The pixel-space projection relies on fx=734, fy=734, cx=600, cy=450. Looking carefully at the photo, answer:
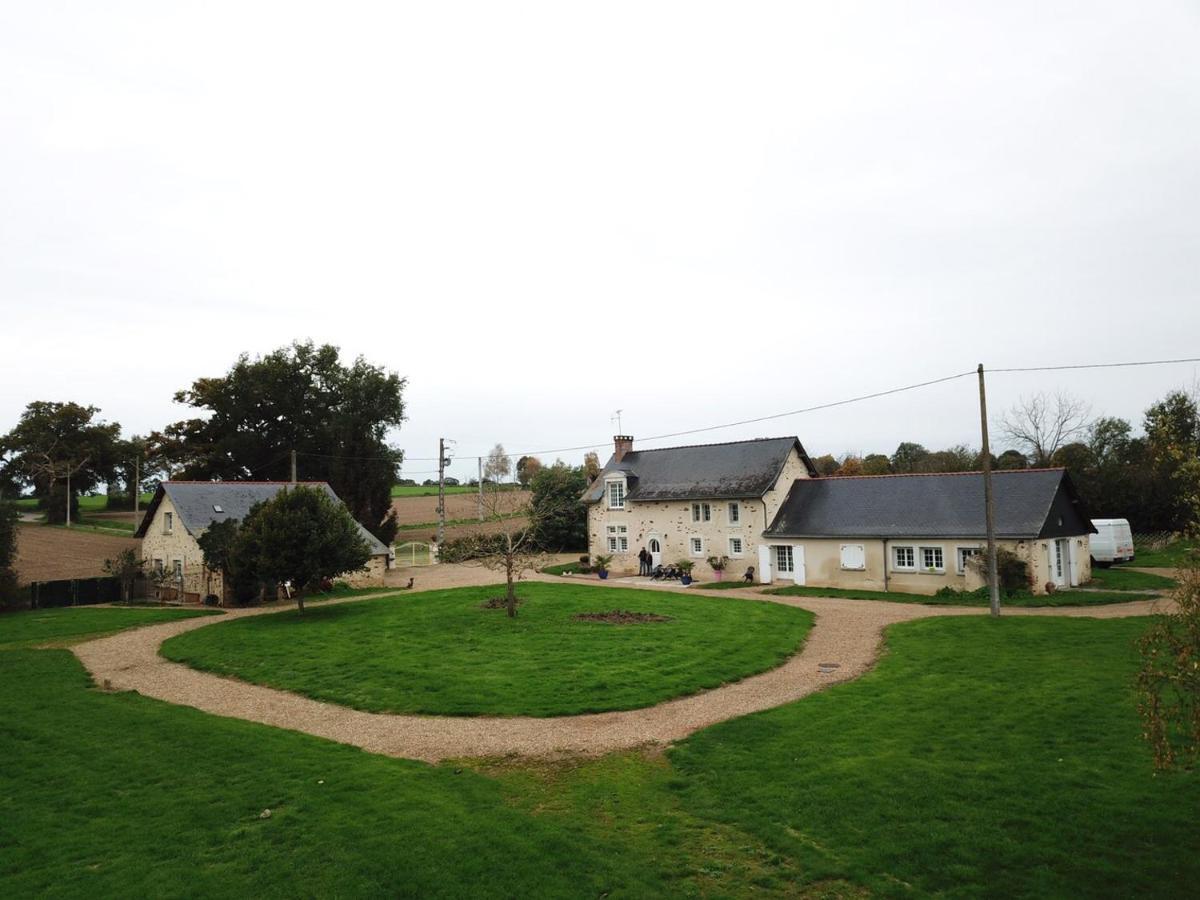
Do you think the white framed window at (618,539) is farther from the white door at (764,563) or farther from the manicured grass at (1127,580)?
the manicured grass at (1127,580)

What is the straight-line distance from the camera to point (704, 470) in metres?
44.3

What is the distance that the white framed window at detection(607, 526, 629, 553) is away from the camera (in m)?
46.6

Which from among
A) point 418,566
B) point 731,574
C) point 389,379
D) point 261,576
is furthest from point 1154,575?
point 389,379

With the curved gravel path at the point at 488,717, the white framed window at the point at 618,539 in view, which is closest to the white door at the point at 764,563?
the white framed window at the point at 618,539

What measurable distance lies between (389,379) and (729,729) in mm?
48463

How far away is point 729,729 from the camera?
13820 mm

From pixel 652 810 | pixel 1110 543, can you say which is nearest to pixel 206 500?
pixel 652 810

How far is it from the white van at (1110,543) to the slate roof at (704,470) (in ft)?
50.4

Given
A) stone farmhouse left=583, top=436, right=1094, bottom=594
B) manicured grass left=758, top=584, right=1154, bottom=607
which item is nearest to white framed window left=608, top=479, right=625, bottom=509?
stone farmhouse left=583, top=436, right=1094, bottom=594

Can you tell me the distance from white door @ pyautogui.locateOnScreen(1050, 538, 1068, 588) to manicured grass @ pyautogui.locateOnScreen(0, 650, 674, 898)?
28515 mm

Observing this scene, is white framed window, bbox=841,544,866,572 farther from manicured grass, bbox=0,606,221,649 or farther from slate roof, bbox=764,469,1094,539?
manicured grass, bbox=0,606,221,649

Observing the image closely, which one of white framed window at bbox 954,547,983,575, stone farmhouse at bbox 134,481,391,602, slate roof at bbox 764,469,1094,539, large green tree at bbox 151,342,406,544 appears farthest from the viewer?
large green tree at bbox 151,342,406,544

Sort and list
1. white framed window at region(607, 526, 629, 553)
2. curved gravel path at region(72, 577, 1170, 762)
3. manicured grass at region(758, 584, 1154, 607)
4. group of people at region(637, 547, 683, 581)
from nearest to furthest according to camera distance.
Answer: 1. curved gravel path at region(72, 577, 1170, 762)
2. manicured grass at region(758, 584, 1154, 607)
3. group of people at region(637, 547, 683, 581)
4. white framed window at region(607, 526, 629, 553)

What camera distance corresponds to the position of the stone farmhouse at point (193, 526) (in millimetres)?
37312
